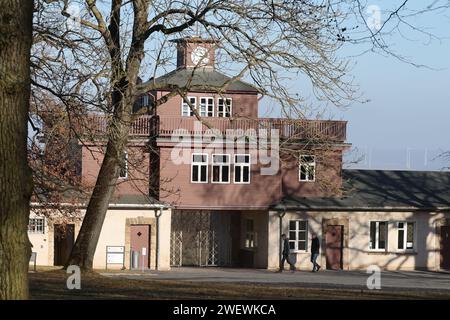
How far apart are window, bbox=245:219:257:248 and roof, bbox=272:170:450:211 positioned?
2787 mm

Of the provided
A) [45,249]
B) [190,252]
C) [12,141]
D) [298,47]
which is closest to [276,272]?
[190,252]

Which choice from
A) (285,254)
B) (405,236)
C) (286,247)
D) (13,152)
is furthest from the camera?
(405,236)

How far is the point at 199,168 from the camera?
4928cm

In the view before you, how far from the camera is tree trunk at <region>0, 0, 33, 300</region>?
9312 mm

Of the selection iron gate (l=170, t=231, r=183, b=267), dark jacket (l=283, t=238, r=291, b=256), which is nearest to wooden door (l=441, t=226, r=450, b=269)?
dark jacket (l=283, t=238, r=291, b=256)

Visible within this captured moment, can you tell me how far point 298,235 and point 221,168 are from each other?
214 inches

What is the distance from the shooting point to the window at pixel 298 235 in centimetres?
4969

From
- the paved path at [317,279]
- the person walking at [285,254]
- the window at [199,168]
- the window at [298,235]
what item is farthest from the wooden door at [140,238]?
the window at [298,235]

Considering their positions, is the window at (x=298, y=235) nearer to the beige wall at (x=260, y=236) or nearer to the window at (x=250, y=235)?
the beige wall at (x=260, y=236)

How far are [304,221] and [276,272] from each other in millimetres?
4818

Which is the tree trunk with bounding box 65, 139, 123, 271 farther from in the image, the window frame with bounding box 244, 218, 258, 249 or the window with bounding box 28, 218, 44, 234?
the window frame with bounding box 244, 218, 258, 249

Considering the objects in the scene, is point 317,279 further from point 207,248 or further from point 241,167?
point 207,248

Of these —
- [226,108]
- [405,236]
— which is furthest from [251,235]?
[226,108]

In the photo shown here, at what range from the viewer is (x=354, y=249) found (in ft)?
164
